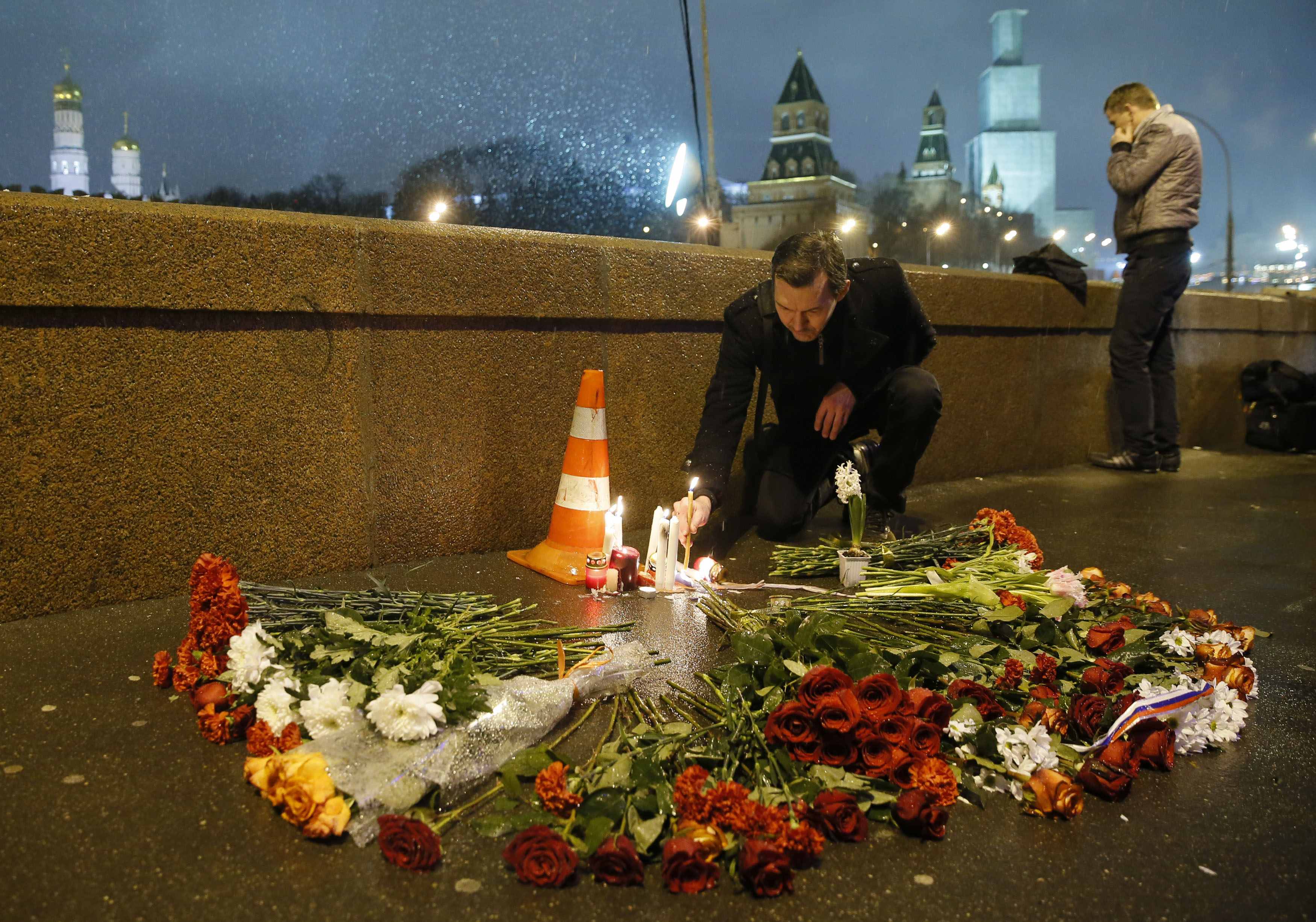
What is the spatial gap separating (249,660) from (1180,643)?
8.45 ft

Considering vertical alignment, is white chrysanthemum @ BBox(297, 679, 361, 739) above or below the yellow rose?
above

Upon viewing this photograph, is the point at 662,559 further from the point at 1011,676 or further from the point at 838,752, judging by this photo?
the point at 838,752

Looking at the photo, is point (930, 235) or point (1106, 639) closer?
point (1106, 639)

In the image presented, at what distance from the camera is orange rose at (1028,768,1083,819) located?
200cm

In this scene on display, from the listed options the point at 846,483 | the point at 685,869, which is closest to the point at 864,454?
the point at 846,483

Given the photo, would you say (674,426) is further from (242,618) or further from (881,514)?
(242,618)

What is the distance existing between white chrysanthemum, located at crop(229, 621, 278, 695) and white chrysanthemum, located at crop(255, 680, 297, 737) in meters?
0.07

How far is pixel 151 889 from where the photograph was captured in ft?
5.55

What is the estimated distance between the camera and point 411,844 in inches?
68.8

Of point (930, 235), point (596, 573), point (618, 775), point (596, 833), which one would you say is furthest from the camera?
point (930, 235)

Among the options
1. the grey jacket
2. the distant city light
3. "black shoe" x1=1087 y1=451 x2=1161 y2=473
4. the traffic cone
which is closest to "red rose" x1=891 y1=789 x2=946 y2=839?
the traffic cone

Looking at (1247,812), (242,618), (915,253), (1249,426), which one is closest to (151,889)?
(242,618)

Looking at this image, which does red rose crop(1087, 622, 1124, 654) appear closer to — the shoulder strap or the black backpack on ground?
the shoulder strap

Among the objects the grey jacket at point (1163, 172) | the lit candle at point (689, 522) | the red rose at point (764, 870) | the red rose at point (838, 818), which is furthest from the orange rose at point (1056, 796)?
the grey jacket at point (1163, 172)
